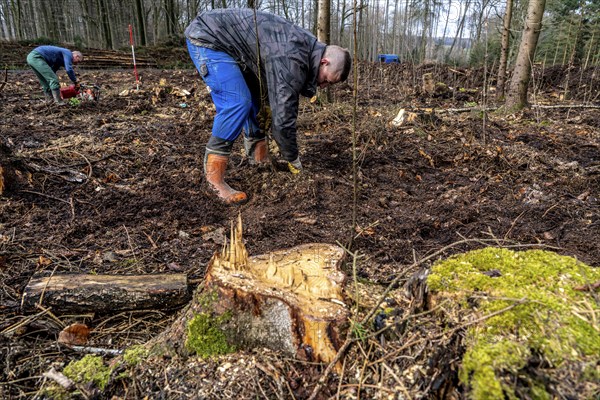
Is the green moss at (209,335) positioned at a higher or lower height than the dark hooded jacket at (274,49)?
lower

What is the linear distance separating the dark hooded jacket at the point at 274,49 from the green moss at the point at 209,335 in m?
2.05

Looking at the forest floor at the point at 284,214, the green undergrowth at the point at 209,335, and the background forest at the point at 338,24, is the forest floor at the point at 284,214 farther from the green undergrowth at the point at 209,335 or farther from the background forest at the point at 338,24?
the background forest at the point at 338,24

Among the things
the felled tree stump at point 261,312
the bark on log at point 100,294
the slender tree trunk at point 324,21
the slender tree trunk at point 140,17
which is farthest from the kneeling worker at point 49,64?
the slender tree trunk at point 140,17

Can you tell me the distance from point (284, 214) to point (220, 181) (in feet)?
2.49

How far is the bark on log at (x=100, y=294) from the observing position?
2.16 meters

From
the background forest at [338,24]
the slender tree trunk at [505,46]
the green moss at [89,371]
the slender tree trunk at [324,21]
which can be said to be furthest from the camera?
the background forest at [338,24]

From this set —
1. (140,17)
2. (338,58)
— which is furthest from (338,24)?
(338,58)

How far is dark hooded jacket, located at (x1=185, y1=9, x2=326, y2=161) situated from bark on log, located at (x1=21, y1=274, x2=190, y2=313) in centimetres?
169

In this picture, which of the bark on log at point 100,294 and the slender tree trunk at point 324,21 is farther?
the slender tree trunk at point 324,21

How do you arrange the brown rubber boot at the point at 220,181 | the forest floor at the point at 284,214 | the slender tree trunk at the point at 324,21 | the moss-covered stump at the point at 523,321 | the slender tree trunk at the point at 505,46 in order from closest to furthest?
the moss-covered stump at the point at 523,321 → the forest floor at the point at 284,214 → the brown rubber boot at the point at 220,181 → the slender tree trunk at the point at 324,21 → the slender tree trunk at the point at 505,46

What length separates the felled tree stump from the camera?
59.7 inches

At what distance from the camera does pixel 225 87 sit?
11.0 feet

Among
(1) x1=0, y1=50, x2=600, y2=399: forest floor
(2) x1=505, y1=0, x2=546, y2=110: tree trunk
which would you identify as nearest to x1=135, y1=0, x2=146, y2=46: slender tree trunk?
(1) x1=0, y1=50, x2=600, y2=399: forest floor

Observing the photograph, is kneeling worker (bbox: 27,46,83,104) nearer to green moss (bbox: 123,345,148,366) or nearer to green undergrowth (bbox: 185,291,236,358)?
green moss (bbox: 123,345,148,366)
